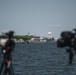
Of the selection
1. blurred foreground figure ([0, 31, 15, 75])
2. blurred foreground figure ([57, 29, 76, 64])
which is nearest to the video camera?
blurred foreground figure ([57, 29, 76, 64])

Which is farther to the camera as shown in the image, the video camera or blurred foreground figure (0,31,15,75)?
blurred foreground figure (0,31,15,75)

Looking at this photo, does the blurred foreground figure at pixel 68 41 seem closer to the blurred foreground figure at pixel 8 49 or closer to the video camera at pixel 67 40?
the video camera at pixel 67 40

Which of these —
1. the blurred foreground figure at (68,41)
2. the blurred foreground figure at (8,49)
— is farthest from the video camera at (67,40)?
the blurred foreground figure at (8,49)

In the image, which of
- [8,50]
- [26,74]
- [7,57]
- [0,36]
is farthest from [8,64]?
[26,74]

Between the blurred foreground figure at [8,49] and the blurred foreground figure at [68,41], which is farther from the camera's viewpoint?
the blurred foreground figure at [8,49]

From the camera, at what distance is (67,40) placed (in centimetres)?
1138

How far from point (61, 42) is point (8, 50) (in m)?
4.85

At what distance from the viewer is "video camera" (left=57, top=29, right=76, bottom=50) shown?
11.3 meters

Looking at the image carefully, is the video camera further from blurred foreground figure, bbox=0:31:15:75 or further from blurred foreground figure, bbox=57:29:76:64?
blurred foreground figure, bbox=0:31:15:75

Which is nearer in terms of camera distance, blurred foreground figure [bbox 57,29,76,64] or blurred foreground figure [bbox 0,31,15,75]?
blurred foreground figure [bbox 57,29,76,64]

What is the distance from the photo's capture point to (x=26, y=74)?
3706cm

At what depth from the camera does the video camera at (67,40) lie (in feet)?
37.1

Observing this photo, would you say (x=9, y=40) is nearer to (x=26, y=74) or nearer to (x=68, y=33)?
(x=68, y=33)

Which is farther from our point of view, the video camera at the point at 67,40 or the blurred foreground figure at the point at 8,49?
the blurred foreground figure at the point at 8,49
